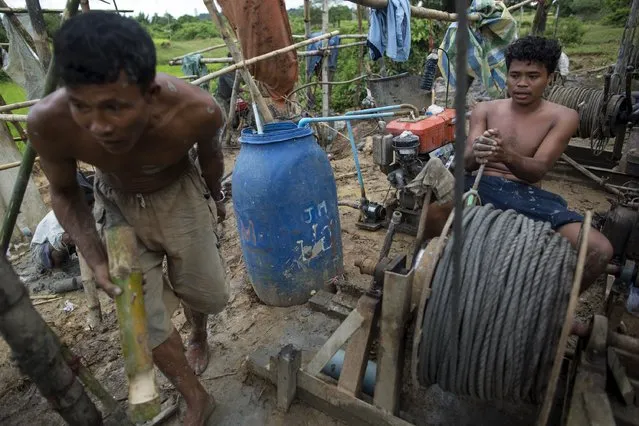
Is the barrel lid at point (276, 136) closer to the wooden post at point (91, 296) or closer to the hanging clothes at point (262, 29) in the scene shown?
the wooden post at point (91, 296)

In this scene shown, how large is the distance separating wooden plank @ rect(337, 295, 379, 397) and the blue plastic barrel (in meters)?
1.15

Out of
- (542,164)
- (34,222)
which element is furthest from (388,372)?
(34,222)

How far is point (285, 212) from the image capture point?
304 cm

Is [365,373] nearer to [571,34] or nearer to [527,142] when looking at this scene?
[527,142]

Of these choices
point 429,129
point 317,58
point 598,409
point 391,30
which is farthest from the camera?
point 317,58

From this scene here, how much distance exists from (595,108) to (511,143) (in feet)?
10.4

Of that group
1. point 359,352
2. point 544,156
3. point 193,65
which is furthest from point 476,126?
point 193,65

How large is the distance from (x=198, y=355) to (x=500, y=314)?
6.55 ft

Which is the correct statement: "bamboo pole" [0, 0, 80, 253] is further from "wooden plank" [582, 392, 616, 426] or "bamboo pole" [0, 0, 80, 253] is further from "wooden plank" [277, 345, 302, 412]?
"wooden plank" [582, 392, 616, 426]

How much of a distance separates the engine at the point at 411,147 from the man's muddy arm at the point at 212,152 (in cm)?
197

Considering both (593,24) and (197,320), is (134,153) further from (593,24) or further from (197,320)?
(593,24)

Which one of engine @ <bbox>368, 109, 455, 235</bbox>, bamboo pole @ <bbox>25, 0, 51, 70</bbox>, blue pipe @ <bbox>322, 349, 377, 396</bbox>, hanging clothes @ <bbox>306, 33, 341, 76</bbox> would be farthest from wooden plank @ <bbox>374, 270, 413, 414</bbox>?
hanging clothes @ <bbox>306, 33, 341, 76</bbox>

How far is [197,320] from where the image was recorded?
8.96 ft

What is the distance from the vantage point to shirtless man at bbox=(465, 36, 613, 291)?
106 inches
